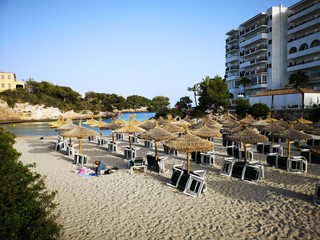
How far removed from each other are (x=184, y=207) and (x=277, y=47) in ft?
164

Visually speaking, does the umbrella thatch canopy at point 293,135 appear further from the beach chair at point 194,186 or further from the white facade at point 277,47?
the white facade at point 277,47

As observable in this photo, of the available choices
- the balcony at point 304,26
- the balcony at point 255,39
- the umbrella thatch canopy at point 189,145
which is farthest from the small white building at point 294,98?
the umbrella thatch canopy at point 189,145

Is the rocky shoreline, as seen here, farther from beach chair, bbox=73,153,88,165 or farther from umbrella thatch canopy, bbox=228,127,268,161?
umbrella thatch canopy, bbox=228,127,268,161

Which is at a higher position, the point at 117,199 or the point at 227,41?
the point at 227,41

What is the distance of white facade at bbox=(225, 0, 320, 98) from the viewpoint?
136 feet

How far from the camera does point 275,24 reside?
47.8 meters

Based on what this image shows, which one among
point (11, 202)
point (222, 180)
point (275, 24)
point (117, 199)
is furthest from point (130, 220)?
point (275, 24)

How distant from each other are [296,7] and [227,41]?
64.4 ft

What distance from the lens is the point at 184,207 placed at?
290 inches

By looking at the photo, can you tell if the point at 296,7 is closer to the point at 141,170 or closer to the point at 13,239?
the point at 141,170

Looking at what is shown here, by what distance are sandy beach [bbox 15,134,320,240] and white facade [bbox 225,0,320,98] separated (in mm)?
38696

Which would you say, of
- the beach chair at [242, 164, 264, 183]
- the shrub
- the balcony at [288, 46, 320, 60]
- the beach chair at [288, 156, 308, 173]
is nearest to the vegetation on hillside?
the balcony at [288, 46, 320, 60]

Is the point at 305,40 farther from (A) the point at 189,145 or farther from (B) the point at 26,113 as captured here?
(B) the point at 26,113

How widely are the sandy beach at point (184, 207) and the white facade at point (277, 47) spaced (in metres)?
38.7
